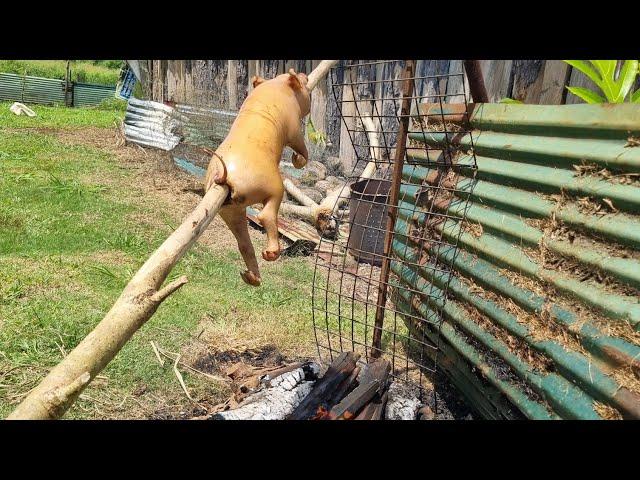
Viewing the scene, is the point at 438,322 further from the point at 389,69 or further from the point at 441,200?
the point at 389,69

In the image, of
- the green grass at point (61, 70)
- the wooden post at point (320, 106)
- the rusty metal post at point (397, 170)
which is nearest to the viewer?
the rusty metal post at point (397, 170)

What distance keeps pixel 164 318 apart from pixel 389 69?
528cm

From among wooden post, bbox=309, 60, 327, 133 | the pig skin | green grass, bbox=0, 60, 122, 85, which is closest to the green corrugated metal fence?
green grass, bbox=0, 60, 122, 85

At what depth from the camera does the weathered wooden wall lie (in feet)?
15.8

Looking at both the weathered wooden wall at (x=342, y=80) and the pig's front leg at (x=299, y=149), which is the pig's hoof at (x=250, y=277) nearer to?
the pig's front leg at (x=299, y=149)

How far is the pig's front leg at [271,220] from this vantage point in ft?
7.72

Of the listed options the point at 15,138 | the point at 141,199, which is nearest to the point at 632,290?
the point at 141,199

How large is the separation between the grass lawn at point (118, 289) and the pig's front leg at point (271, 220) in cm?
168

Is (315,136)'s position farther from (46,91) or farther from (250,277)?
(46,91)

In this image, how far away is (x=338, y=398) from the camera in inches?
130

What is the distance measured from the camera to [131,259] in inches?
239

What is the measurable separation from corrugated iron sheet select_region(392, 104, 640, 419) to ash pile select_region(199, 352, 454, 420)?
38 centimetres

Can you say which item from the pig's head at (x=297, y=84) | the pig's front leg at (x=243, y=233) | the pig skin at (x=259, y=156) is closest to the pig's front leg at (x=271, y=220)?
the pig skin at (x=259, y=156)

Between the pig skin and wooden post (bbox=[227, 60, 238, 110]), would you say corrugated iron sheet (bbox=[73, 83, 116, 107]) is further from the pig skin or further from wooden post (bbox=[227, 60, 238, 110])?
the pig skin
